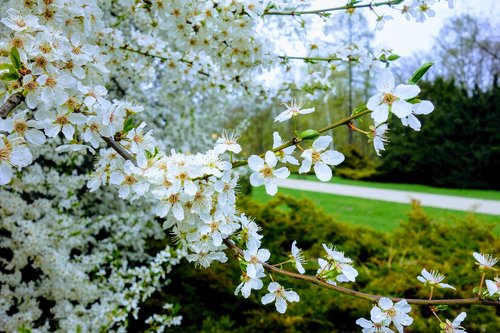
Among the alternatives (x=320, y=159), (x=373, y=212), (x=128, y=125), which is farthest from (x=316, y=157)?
(x=373, y=212)

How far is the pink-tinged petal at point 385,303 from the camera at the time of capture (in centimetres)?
123

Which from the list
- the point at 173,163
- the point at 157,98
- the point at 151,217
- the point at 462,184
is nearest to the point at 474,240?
the point at 151,217

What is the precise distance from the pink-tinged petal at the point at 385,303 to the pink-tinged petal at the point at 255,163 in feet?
1.64

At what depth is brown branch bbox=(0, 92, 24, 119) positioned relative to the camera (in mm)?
1138

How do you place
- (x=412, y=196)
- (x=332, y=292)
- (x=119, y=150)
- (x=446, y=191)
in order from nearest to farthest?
(x=119, y=150) → (x=332, y=292) → (x=412, y=196) → (x=446, y=191)

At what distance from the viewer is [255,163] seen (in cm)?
123

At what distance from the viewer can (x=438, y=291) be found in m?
3.63

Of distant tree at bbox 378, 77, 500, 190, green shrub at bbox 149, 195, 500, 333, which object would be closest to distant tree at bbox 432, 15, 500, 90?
distant tree at bbox 378, 77, 500, 190

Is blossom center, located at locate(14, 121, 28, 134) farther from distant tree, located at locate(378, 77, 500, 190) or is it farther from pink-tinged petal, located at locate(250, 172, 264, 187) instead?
distant tree, located at locate(378, 77, 500, 190)

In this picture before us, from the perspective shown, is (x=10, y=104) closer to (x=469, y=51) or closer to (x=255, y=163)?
(x=255, y=163)

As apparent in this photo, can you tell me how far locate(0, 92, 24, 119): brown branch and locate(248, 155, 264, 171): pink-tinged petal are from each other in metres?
0.63

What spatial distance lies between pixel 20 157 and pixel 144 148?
33 centimetres

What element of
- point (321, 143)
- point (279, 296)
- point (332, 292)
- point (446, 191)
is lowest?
point (446, 191)

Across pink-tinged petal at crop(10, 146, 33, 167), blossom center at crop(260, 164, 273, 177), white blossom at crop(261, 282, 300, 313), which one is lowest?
white blossom at crop(261, 282, 300, 313)
